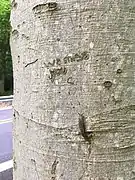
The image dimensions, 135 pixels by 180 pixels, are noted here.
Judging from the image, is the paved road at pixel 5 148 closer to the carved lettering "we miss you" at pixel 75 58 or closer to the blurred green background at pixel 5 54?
the carved lettering "we miss you" at pixel 75 58

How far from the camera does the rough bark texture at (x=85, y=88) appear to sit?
43.2 inches

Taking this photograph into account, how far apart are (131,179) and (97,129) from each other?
169 millimetres

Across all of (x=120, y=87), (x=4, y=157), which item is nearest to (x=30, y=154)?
(x=120, y=87)

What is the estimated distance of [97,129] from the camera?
3.63ft

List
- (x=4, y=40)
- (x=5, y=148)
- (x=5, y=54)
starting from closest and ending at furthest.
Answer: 1. (x=5, y=148)
2. (x=4, y=40)
3. (x=5, y=54)

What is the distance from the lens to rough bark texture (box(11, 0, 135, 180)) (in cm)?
110

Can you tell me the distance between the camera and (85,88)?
1.10 m

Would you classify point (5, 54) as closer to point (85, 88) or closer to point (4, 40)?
point (4, 40)

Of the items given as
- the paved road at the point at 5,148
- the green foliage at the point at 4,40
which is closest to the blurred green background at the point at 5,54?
the green foliage at the point at 4,40

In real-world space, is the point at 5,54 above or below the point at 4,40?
below

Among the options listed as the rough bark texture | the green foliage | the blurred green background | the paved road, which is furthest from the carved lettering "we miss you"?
the blurred green background

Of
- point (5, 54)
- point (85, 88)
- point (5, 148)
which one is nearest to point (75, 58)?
point (85, 88)

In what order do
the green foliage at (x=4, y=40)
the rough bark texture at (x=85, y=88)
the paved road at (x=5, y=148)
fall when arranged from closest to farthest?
the rough bark texture at (x=85, y=88), the paved road at (x=5, y=148), the green foliage at (x=4, y=40)

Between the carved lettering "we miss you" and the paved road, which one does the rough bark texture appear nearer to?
the carved lettering "we miss you"
